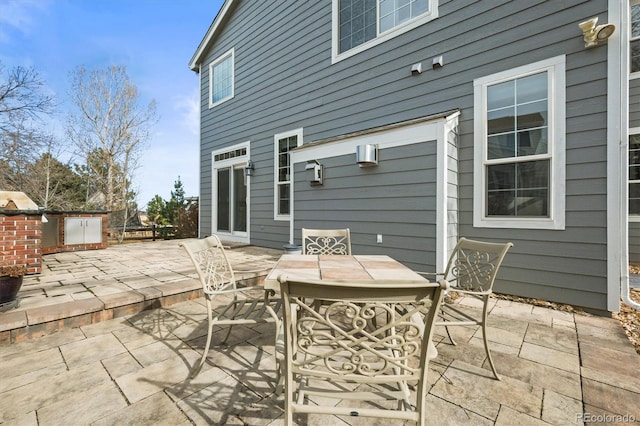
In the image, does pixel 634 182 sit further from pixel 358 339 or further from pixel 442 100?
pixel 358 339

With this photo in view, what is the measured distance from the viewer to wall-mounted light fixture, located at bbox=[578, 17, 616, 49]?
8.67 feet

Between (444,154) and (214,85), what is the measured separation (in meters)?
7.36

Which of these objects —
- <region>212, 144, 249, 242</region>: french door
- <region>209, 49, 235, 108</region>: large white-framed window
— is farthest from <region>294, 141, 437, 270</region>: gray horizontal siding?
<region>209, 49, 235, 108</region>: large white-framed window

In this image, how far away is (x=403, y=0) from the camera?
424cm

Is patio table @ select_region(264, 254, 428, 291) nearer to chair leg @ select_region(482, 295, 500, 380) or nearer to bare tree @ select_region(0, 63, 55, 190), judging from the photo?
chair leg @ select_region(482, 295, 500, 380)

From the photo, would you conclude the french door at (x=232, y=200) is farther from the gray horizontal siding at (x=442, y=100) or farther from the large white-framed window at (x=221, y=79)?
the large white-framed window at (x=221, y=79)

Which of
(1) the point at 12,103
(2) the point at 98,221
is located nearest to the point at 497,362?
(2) the point at 98,221

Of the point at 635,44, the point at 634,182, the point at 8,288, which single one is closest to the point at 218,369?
the point at 8,288

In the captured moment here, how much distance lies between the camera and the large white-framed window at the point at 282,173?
5.95 m

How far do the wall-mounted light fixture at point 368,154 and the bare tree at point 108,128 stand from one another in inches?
447

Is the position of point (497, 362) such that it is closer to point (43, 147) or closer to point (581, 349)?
point (581, 349)

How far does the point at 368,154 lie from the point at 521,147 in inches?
71.5

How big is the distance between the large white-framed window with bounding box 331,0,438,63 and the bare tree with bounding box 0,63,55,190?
8.29 m

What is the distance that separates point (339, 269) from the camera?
1884 mm
